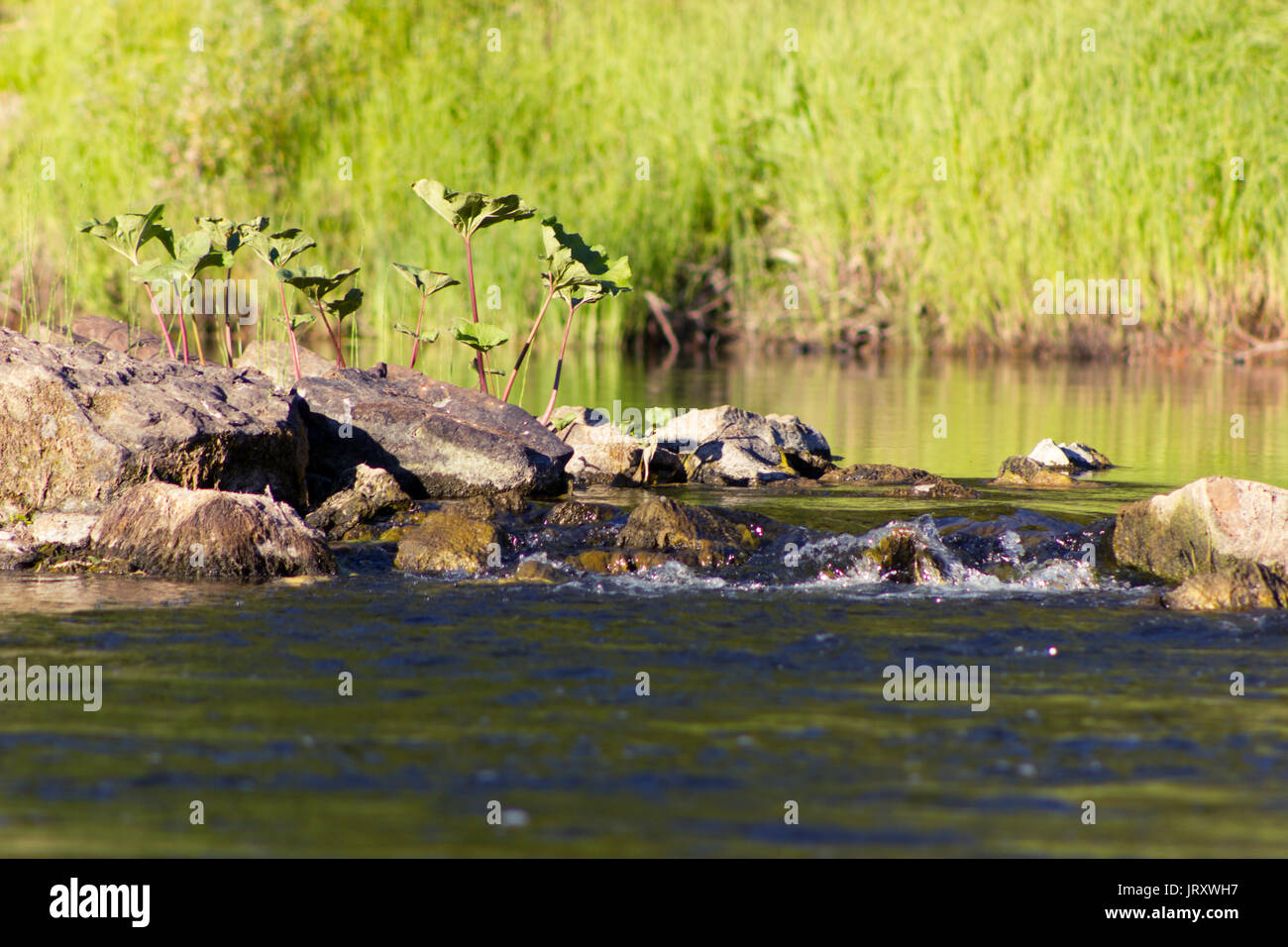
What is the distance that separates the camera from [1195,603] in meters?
5.98

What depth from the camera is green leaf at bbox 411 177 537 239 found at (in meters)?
9.04

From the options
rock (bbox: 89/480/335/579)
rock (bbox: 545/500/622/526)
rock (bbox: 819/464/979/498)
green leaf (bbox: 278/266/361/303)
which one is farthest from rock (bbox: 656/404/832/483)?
rock (bbox: 89/480/335/579)

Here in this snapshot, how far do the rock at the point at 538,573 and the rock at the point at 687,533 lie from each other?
0.66 metres

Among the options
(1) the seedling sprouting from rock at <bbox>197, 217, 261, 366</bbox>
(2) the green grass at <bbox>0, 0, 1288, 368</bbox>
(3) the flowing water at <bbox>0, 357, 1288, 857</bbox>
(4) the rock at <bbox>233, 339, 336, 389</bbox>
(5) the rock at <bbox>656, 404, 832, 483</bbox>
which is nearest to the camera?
(3) the flowing water at <bbox>0, 357, 1288, 857</bbox>

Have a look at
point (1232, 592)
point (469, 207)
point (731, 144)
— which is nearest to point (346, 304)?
point (469, 207)

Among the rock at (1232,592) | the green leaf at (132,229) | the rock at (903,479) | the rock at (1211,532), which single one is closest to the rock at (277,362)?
the green leaf at (132,229)

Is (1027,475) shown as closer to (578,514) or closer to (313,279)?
(578,514)

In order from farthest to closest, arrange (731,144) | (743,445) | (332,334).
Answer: (731,144) < (743,445) < (332,334)

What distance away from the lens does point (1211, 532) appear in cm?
686

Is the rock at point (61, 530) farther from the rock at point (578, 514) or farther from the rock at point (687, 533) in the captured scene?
the rock at point (687, 533)

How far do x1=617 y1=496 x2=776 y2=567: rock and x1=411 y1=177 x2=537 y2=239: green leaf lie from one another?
2554 mm

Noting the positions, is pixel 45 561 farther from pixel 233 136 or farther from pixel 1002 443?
pixel 233 136

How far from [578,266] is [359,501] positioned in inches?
94.9

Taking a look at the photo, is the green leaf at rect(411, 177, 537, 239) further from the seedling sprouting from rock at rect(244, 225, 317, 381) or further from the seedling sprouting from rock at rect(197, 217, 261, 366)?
the seedling sprouting from rock at rect(197, 217, 261, 366)
